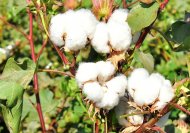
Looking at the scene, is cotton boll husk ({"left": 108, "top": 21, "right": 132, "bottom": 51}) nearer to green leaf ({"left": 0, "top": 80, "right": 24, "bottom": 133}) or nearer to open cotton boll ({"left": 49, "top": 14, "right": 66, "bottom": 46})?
open cotton boll ({"left": 49, "top": 14, "right": 66, "bottom": 46})

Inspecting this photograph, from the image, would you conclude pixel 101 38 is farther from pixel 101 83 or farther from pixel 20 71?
pixel 20 71

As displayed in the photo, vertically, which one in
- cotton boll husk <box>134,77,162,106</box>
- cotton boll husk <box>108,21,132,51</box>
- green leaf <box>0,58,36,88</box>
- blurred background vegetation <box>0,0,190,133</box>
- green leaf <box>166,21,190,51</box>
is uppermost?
cotton boll husk <box>108,21,132,51</box>

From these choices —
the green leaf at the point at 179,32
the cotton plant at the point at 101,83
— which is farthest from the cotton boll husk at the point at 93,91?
the green leaf at the point at 179,32

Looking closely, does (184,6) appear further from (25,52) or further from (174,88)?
(174,88)

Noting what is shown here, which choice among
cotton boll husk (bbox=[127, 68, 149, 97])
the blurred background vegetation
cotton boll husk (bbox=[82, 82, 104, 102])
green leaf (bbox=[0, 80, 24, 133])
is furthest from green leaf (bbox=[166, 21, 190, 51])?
green leaf (bbox=[0, 80, 24, 133])

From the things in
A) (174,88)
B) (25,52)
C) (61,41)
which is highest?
(61,41)

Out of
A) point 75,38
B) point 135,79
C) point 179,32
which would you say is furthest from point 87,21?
point 179,32

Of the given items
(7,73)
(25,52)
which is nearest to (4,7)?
(25,52)
